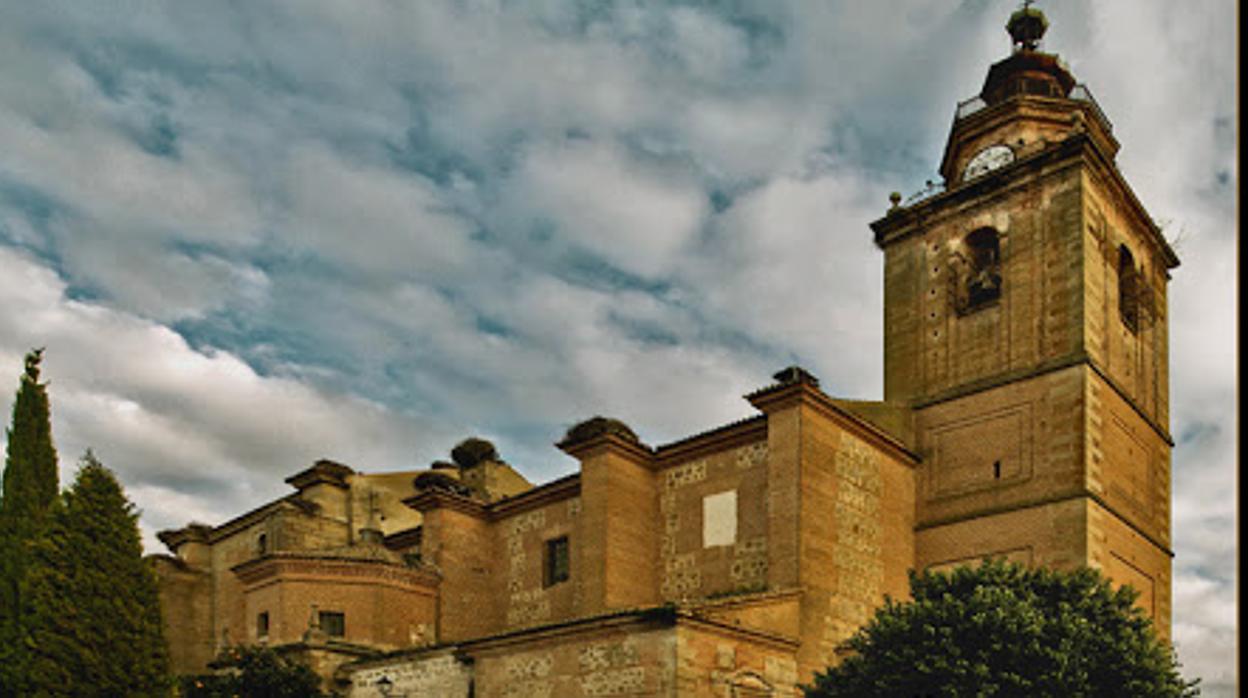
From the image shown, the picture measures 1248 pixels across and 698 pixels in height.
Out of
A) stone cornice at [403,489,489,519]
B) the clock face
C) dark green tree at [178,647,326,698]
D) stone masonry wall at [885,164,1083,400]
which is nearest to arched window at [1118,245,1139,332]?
stone masonry wall at [885,164,1083,400]

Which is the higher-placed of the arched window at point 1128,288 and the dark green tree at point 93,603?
the arched window at point 1128,288

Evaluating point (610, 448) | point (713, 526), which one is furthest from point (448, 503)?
point (713, 526)

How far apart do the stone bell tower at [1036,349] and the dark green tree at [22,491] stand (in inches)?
702

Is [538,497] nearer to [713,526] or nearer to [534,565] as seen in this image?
[534,565]

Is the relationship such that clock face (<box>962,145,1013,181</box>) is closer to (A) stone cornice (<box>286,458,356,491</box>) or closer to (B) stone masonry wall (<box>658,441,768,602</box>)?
(B) stone masonry wall (<box>658,441,768,602</box>)

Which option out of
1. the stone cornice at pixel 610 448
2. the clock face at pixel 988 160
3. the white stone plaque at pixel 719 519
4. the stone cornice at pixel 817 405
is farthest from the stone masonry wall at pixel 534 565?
the clock face at pixel 988 160

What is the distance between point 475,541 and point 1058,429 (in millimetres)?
14927

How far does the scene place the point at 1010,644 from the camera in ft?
58.3

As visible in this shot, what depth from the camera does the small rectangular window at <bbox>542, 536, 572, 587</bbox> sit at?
2805 cm

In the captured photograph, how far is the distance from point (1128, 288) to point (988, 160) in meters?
4.54

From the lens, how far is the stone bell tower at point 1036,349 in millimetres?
23750

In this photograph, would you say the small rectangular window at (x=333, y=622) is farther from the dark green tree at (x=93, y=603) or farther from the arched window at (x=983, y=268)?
the arched window at (x=983, y=268)

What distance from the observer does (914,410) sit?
87.0ft

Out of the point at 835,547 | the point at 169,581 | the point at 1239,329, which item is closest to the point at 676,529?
the point at 835,547
